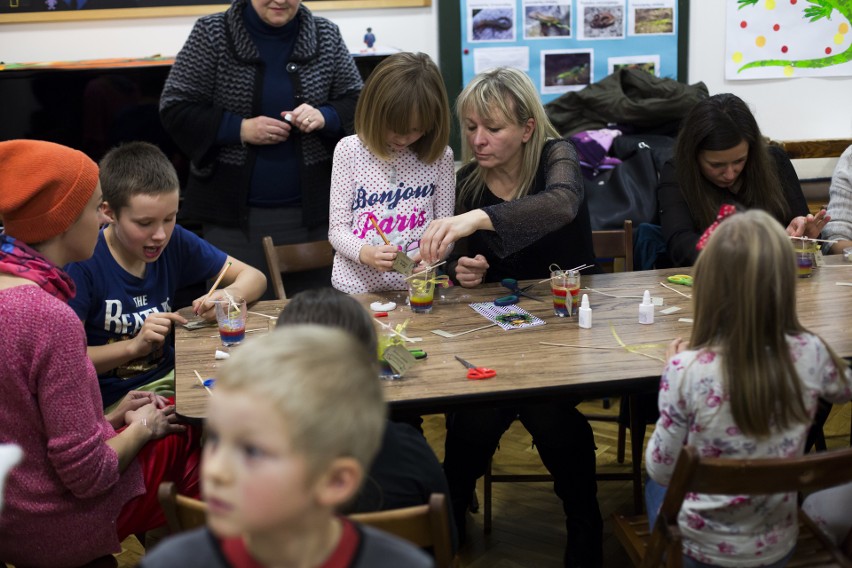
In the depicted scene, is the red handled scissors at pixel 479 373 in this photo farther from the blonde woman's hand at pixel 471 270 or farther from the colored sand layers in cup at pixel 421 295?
the blonde woman's hand at pixel 471 270

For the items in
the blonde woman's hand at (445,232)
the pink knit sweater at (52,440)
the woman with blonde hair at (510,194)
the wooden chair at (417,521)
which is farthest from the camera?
the woman with blonde hair at (510,194)

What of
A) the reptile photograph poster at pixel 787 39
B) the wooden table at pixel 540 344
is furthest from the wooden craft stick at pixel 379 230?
the reptile photograph poster at pixel 787 39

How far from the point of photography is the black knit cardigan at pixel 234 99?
10.8 ft

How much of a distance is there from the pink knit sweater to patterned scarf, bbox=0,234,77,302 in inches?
2.3

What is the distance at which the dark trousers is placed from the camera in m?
2.46

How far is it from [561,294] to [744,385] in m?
0.84

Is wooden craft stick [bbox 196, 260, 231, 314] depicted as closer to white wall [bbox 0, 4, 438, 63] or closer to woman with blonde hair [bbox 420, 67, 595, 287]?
woman with blonde hair [bbox 420, 67, 595, 287]

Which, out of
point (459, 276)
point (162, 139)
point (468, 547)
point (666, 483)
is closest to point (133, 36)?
point (162, 139)

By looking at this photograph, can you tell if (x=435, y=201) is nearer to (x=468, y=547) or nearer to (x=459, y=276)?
(x=459, y=276)

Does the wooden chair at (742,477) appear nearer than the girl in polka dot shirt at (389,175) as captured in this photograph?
Yes

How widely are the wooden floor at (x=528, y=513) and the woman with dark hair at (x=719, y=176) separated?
81cm

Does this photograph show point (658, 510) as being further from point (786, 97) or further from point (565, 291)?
point (786, 97)

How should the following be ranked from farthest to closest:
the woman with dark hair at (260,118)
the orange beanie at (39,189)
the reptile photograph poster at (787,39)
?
the reptile photograph poster at (787,39) < the woman with dark hair at (260,118) < the orange beanie at (39,189)

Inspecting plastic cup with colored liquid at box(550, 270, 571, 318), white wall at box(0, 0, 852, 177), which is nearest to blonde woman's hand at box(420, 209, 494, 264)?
plastic cup with colored liquid at box(550, 270, 571, 318)
